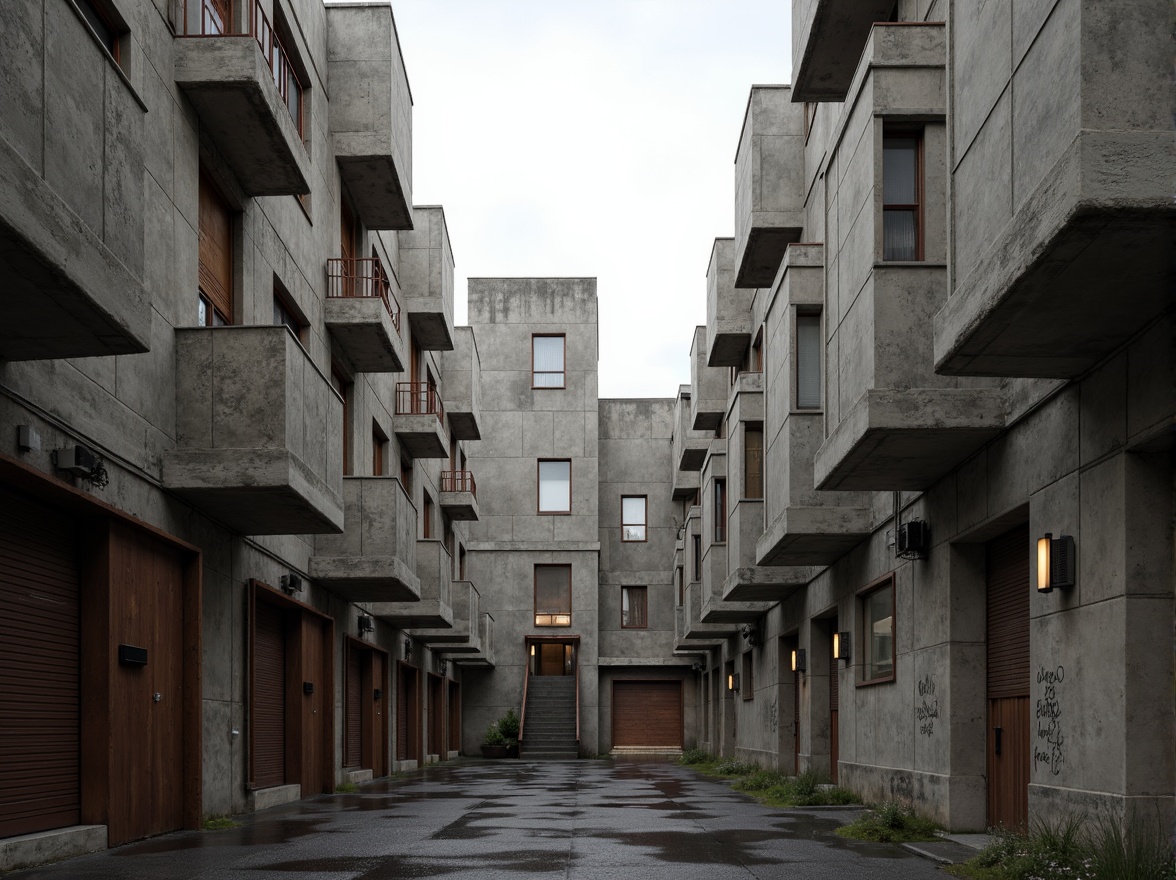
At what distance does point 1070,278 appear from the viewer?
8.02 metres

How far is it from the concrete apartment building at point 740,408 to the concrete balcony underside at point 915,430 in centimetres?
5

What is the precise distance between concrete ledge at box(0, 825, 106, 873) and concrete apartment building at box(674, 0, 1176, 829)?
26.2 ft

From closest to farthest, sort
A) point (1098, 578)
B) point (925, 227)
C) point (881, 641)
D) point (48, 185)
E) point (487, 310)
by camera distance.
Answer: point (48, 185)
point (1098, 578)
point (925, 227)
point (881, 641)
point (487, 310)

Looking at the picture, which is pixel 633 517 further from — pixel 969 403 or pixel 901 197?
pixel 969 403

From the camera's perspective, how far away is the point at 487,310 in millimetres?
46781

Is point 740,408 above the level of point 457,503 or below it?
above

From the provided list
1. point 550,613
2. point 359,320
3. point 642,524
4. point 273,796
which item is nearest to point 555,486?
point 642,524

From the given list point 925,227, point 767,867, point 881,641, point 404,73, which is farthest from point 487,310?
point 767,867

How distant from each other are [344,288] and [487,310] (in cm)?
2513

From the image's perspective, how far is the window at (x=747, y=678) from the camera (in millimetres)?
30767

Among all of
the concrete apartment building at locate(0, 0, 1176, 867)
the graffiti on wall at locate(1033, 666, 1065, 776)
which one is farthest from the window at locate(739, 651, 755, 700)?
the graffiti on wall at locate(1033, 666, 1065, 776)

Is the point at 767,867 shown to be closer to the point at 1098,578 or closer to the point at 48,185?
the point at 1098,578

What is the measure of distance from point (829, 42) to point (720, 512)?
47.8ft

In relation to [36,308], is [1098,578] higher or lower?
lower
